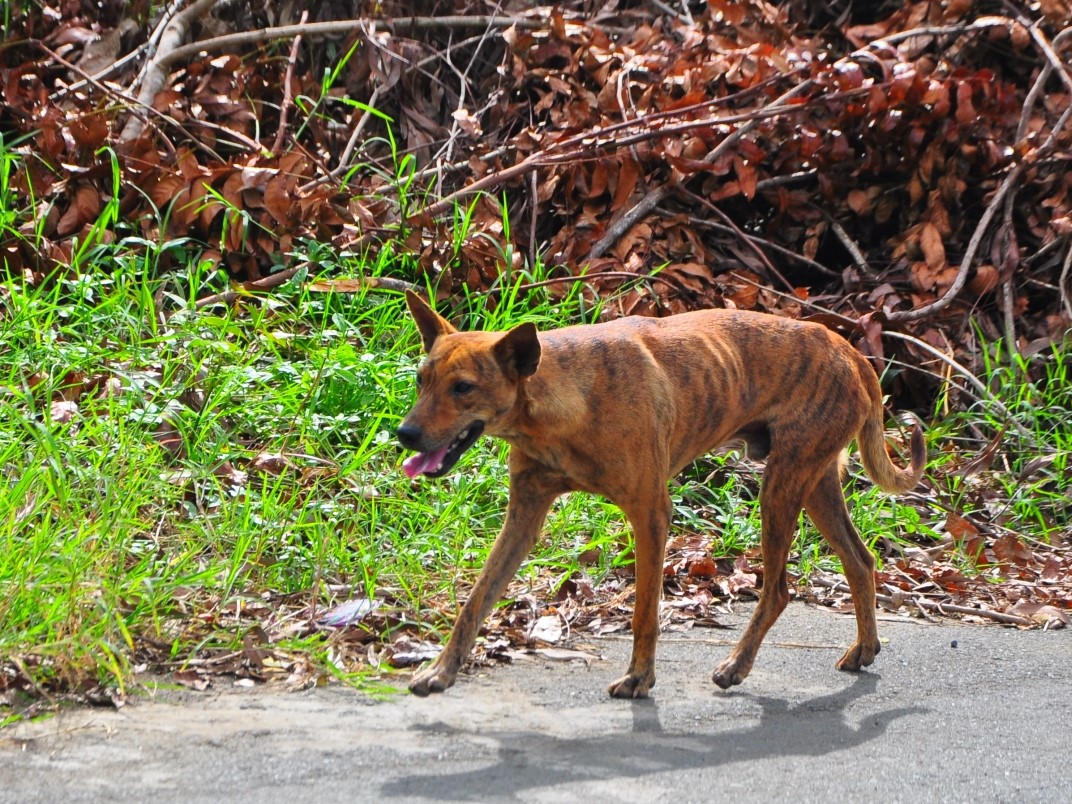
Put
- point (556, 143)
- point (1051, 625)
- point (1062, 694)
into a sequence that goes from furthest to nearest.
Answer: point (556, 143) → point (1051, 625) → point (1062, 694)

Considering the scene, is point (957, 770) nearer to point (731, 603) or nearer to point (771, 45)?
point (731, 603)

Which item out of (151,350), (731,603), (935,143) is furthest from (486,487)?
(935,143)

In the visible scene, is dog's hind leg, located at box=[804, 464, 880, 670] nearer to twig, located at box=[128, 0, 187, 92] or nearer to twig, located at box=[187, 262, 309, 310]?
twig, located at box=[187, 262, 309, 310]

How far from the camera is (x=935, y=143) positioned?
8609mm

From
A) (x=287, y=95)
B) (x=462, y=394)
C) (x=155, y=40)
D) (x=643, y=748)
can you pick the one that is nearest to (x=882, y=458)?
(x=462, y=394)

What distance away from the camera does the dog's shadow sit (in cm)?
362

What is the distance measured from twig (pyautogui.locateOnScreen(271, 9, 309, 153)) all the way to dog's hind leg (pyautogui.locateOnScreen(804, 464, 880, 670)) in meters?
4.08

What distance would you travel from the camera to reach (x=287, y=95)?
8586 millimetres

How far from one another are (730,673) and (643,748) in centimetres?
96

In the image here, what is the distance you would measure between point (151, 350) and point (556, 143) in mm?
2955

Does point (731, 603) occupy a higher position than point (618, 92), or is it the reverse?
point (618, 92)

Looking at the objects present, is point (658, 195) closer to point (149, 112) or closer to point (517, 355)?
point (149, 112)

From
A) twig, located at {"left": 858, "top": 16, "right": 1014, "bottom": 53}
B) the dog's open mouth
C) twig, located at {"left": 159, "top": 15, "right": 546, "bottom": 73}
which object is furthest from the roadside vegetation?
twig, located at {"left": 858, "top": 16, "right": 1014, "bottom": 53}

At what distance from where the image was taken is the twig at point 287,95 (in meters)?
8.24
